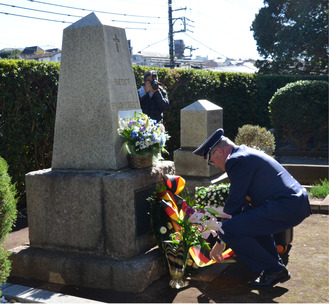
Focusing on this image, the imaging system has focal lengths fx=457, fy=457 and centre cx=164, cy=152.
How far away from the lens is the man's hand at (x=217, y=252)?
13.7 ft

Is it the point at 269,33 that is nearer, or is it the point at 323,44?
the point at 323,44

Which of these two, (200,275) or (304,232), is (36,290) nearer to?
(200,275)

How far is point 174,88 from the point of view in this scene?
36.9 ft

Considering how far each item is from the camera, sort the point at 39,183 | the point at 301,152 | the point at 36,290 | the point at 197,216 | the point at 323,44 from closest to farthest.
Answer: the point at 36,290 < the point at 197,216 < the point at 39,183 < the point at 301,152 < the point at 323,44

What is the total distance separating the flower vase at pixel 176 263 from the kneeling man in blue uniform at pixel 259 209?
0.31 meters

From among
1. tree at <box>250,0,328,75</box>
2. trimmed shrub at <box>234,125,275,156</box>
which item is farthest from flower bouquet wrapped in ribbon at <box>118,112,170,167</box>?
tree at <box>250,0,328,75</box>

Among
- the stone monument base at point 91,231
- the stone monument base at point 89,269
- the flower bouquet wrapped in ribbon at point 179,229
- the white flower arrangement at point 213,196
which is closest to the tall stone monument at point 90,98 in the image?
the stone monument base at point 91,231

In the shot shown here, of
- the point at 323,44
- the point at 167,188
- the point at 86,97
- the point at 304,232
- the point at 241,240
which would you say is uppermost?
the point at 323,44

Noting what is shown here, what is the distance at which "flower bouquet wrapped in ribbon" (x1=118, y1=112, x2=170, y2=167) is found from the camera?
448 centimetres

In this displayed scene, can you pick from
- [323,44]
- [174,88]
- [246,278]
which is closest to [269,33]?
[323,44]

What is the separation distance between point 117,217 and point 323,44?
2307 cm

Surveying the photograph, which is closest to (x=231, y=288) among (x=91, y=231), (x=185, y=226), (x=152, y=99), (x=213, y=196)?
(x=185, y=226)

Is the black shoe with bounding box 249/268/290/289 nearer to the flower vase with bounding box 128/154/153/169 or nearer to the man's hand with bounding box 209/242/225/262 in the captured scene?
the man's hand with bounding box 209/242/225/262

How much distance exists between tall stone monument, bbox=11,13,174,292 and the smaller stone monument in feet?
8.38
